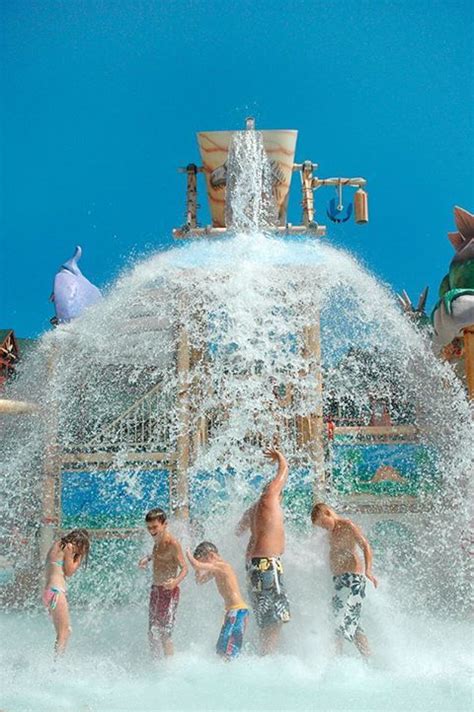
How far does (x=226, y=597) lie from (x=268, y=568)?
0.42 meters

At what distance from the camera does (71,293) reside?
10.5 metres

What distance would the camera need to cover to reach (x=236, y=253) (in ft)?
28.1

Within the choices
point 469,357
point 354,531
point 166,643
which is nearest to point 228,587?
point 166,643

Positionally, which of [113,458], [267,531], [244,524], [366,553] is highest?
[113,458]

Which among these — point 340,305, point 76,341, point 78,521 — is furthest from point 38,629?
point 340,305

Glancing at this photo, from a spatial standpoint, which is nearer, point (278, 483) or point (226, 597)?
point (226, 597)

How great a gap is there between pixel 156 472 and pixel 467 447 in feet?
11.0

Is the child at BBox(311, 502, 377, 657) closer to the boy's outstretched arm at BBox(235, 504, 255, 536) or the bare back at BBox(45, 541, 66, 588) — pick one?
the boy's outstretched arm at BBox(235, 504, 255, 536)

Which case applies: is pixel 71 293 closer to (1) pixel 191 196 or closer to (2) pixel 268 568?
(1) pixel 191 196

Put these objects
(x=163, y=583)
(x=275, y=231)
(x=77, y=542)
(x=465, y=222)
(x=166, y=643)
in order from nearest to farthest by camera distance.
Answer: (x=166, y=643) < (x=163, y=583) < (x=77, y=542) < (x=465, y=222) < (x=275, y=231)

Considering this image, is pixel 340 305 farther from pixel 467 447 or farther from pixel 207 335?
pixel 467 447

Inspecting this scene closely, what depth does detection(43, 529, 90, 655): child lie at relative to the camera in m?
4.99

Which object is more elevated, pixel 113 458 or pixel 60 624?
pixel 113 458

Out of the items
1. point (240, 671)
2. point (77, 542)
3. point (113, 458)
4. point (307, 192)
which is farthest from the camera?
point (307, 192)
